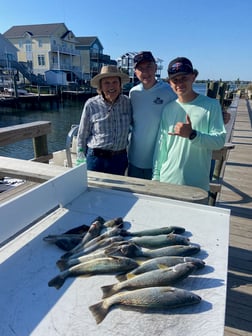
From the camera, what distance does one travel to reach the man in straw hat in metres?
2.76

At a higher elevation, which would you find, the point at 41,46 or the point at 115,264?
the point at 41,46

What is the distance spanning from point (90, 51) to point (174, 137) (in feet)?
185

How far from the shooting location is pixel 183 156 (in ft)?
7.66

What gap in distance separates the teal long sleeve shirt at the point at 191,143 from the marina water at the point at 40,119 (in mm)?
12425

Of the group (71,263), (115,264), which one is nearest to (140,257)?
(115,264)

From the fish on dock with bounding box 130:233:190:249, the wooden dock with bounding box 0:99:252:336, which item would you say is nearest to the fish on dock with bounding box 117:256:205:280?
the fish on dock with bounding box 130:233:190:249

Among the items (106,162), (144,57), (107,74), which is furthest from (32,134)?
(144,57)

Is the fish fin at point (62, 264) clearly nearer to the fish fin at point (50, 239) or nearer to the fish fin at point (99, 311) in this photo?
the fish fin at point (50, 239)

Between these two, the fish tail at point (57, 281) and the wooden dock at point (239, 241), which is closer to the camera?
the fish tail at point (57, 281)

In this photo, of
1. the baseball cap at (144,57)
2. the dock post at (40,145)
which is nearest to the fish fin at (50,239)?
the baseball cap at (144,57)

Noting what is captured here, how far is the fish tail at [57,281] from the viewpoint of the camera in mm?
1087

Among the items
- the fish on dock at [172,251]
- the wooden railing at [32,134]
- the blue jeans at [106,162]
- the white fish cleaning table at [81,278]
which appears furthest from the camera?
the wooden railing at [32,134]

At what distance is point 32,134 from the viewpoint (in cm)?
362

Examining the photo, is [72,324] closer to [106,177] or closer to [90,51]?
[106,177]
